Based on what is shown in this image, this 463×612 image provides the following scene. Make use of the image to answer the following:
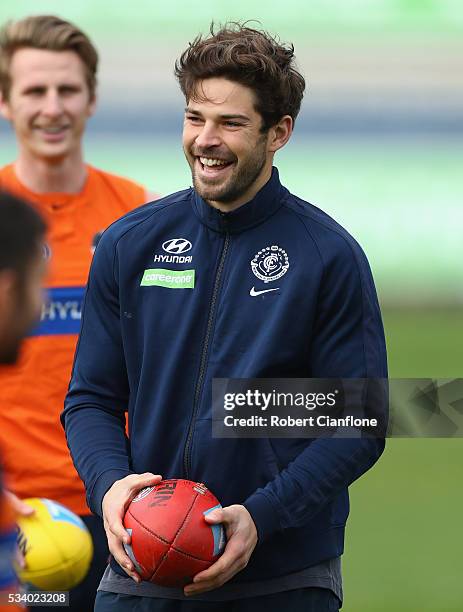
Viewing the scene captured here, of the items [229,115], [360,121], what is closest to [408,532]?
[229,115]

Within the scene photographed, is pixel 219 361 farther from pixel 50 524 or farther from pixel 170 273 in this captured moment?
pixel 50 524

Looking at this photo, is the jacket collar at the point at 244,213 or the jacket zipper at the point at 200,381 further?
the jacket collar at the point at 244,213

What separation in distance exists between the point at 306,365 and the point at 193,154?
2.38 ft

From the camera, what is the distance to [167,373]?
4082 mm

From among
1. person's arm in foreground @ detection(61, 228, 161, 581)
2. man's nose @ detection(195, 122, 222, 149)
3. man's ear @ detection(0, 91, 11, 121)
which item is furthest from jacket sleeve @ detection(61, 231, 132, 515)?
man's ear @ detection(0, 91, 11, 121)

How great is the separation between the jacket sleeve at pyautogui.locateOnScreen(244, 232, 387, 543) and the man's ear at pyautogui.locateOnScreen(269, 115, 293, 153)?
0.41 meters

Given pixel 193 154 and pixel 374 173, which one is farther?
pixel 374 173

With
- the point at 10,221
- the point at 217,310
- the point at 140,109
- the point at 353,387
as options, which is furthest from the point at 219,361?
the point at 140,109

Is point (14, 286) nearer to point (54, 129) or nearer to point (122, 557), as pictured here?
point (122, 557)

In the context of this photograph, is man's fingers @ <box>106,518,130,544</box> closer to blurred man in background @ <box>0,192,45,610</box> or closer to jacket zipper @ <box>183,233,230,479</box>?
jacket zipper @ <box>183,233,230,479</box>

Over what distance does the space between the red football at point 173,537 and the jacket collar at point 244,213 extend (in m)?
0.84

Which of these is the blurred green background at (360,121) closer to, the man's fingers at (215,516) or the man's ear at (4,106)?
the man's ear at (4,106)

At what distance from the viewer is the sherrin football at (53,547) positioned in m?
5.12
